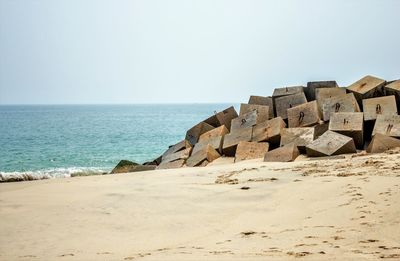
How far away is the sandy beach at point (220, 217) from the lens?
2691 mm

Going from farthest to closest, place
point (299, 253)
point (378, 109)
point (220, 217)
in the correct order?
point (378, 109) → point (220, 217) → point (299, 253)

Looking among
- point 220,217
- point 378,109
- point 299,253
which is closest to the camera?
point 299,253

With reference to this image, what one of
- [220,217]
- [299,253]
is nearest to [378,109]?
[220,217]

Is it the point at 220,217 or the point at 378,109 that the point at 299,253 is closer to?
the point at 220,217

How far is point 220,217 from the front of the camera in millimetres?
3871

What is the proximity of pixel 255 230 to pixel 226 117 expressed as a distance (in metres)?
8.36

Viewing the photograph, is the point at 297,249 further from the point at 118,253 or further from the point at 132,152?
the point at 132,152

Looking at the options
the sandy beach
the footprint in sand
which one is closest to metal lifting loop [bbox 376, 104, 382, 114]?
the sandy beach

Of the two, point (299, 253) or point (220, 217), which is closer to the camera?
point (299, 253)

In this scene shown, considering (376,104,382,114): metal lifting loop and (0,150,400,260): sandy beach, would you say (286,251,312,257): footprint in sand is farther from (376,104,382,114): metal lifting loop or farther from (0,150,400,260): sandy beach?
(376,104,382,114): metal lifting loop

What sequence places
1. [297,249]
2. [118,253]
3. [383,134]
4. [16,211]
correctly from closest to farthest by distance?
[297,249]
[118,253]
[16,211]
[383,134]

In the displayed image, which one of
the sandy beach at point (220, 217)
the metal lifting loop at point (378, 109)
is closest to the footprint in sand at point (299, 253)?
the sandy beach at point (220, 217)

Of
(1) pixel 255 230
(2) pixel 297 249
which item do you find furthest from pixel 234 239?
(2) pixel 297 249

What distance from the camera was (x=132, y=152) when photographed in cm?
2450
